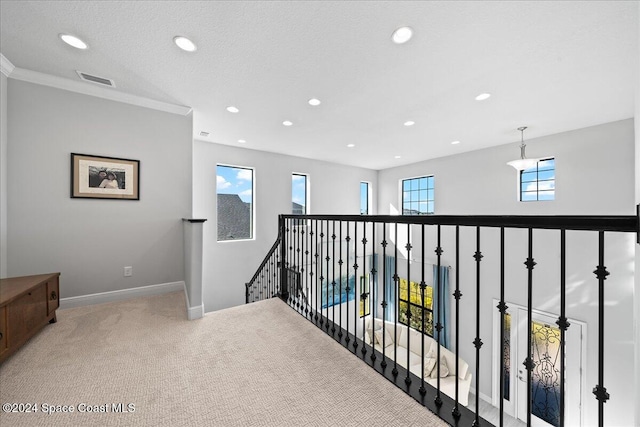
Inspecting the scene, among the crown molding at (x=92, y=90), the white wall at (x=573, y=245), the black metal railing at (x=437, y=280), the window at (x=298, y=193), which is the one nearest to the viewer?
the black metal railing at (x=437, y=280)

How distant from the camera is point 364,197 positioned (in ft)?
27.2

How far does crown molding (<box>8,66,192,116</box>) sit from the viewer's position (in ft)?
8.85

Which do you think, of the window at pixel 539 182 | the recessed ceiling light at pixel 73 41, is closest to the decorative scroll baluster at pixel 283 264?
the recessed ceiling light at pixel 73 41

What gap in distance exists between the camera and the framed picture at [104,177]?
117 inches

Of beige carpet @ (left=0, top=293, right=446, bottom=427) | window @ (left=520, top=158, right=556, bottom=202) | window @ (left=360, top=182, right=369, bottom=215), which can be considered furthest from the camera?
window @ (left=360, top=182, right=369, bottom=215)

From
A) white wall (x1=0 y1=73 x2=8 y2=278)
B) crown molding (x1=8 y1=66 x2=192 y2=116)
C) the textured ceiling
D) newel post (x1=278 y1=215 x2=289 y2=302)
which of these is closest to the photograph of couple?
white wall (x1=0 y1=73 x2=8 y2=278)

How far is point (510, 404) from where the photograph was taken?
4.88 m

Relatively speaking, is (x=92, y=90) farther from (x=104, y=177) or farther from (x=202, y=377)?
(x=202, y=377)

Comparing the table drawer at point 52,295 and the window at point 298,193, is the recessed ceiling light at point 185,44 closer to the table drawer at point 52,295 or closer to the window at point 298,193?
the table drawer at point 52,295

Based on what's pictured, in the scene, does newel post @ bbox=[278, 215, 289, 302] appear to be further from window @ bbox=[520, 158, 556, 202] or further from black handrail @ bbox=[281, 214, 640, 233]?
window @ bbox=[520, 158, 556, 202]

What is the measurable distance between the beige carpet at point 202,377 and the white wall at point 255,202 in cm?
278

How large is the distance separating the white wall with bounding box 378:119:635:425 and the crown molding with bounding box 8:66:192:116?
5.83 metres

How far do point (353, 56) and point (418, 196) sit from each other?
5564 mm

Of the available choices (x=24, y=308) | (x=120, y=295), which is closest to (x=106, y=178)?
(x=120, y=295)
